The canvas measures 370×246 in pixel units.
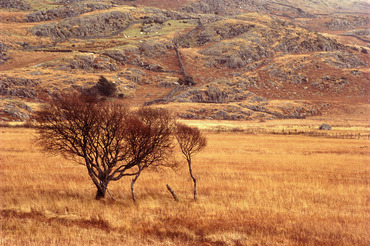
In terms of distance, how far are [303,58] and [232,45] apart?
2967 cm

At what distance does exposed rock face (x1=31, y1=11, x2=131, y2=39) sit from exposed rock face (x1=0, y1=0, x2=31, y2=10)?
179 feet

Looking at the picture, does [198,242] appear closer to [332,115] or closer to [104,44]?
[332,115]

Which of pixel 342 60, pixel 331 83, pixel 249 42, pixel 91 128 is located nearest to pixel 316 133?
pixel 91 128

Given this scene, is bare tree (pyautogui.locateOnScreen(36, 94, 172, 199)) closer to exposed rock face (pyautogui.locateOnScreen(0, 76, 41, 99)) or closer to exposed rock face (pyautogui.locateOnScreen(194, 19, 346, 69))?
exposed rock face (pyautogui.locateOnScreen(0, 76, 41, 99))

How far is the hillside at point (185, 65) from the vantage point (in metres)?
87.4

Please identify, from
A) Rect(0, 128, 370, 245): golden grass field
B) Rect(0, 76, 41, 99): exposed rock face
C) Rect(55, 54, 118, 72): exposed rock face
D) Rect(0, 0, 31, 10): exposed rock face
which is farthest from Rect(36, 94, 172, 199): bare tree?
Rect(0, 0, 31, 10): exposed rock face

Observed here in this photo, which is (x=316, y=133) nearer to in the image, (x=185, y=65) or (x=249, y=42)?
(x=185, y=65)

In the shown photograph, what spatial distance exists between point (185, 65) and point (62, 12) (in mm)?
89859

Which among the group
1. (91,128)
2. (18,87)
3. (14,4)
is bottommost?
(18,87)

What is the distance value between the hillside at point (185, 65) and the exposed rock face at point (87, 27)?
49 cm

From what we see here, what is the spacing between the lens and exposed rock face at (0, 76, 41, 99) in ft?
253

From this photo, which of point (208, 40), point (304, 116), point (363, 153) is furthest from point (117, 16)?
point (363, 153)

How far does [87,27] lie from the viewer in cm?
14550

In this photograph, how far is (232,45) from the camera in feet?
407
